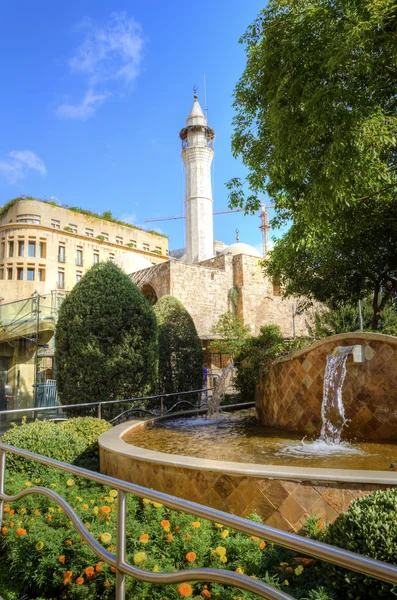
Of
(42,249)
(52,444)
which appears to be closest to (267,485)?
(52,444)

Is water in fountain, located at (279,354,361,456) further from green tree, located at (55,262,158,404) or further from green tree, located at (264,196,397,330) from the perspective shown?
green tree, located at (55,262,158,404)

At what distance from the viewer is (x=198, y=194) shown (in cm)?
4109

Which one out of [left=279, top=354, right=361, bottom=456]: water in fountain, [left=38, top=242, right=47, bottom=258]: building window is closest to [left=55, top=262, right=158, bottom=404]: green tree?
[left=279, top=354, right=361, bottom=456]: water in fountain

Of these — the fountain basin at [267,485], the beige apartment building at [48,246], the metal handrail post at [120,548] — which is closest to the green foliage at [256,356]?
the fountain basin at [267,485]

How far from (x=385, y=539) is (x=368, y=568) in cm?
181

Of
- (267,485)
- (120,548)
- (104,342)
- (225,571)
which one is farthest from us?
(104,342)

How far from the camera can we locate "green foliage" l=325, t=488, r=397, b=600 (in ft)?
8.59

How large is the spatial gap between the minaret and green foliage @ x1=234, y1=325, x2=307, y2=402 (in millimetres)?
27704

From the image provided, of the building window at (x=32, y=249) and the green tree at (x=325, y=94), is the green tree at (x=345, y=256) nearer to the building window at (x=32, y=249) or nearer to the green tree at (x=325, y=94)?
the green tree at (x=325, y=94)

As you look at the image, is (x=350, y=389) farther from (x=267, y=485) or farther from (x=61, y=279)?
(x=61, y=279)

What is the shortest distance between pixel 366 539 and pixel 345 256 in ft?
32.7

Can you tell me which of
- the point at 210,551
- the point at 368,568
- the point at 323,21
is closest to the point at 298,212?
the point at 323,21

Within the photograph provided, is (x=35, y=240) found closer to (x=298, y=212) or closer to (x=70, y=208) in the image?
(x=70, y=208)

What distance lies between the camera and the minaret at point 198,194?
136 feet
